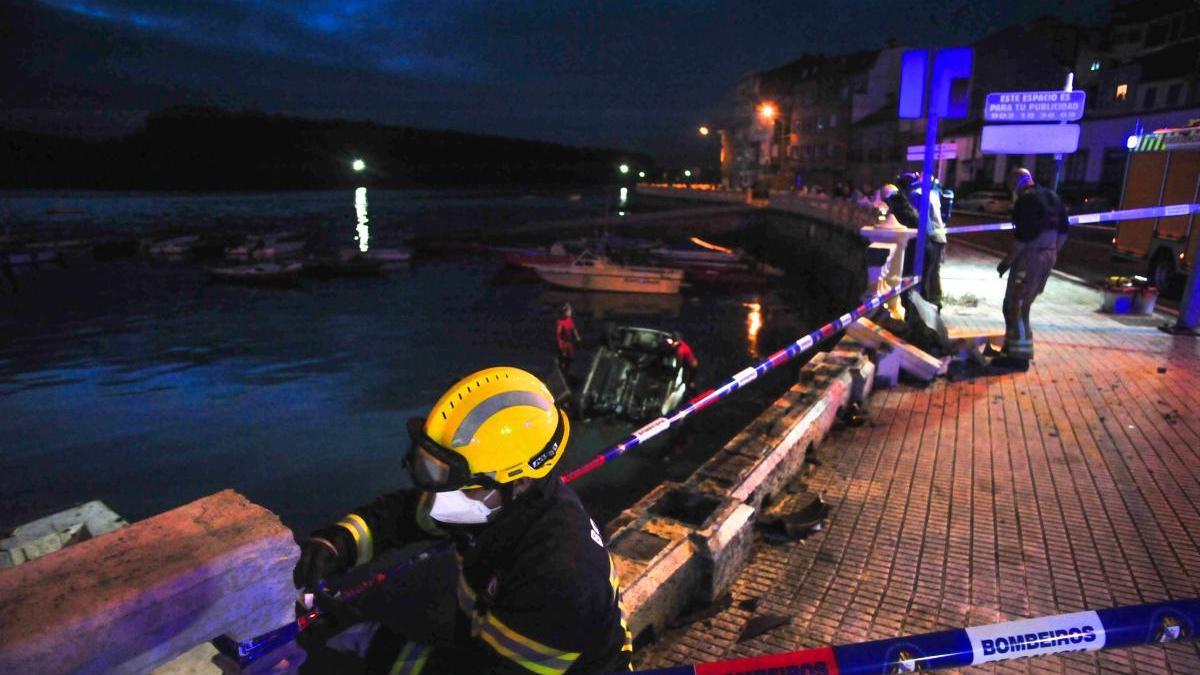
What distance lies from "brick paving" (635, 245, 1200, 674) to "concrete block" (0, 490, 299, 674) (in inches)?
91.8

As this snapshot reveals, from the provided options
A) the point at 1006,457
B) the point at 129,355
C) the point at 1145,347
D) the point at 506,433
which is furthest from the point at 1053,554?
the point at 129,355

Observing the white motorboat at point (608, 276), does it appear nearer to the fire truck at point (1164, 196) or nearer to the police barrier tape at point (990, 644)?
the fire truck at point (1164, 196)

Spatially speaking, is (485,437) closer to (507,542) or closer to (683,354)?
(507,542)

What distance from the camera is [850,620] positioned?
13.0 ft

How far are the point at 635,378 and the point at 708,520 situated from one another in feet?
21.9

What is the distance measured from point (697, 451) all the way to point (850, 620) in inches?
306

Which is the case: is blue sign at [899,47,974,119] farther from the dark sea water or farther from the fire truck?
the dark sea water

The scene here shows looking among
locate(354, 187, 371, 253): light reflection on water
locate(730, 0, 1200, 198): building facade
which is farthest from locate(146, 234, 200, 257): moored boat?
locate(730, 0, 1200, 198): building facade

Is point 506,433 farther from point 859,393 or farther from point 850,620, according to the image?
point 859,393

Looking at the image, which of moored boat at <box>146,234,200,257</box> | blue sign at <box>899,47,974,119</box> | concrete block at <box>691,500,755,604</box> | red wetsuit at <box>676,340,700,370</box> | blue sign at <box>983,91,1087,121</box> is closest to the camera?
concrete block at <box>691,500,755,604</box>

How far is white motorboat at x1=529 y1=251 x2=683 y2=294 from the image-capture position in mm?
27641

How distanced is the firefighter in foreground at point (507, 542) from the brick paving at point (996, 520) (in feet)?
6.38

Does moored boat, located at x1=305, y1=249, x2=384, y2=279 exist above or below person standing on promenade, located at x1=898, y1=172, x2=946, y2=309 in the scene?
below

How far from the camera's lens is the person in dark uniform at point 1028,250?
7738 millimetres
